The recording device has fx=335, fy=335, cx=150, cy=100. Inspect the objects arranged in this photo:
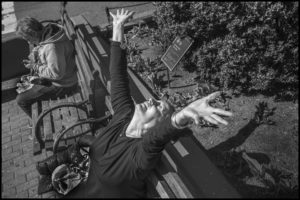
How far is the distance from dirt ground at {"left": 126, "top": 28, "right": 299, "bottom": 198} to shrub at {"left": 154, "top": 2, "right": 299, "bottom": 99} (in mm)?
311

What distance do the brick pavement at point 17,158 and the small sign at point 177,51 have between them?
2.25 metres

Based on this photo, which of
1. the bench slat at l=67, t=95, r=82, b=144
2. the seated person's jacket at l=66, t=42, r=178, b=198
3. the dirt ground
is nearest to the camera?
the seated person's jacket at l=66, t=42, r=178, b=198

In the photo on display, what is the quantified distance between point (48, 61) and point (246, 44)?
2.77 metres

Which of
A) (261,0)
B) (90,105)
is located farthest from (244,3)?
(90,105)

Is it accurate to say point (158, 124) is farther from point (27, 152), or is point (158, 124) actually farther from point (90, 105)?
point (27, 152)

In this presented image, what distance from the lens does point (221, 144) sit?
452 cm

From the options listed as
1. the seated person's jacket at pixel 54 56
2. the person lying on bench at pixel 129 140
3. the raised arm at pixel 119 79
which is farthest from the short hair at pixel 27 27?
the person lying on bench at pixel 129 140

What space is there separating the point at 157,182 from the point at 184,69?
3163 millimetres

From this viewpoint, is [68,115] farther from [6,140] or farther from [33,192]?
[6,140]

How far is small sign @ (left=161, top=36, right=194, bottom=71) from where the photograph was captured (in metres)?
4.87

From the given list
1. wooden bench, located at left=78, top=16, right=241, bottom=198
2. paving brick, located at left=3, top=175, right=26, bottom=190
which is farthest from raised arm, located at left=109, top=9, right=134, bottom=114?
paving brick, located at left=3, top=175, right=26, bottom=190

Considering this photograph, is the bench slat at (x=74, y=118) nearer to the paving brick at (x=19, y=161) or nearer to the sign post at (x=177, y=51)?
the paving brick at (x=19, y=161)

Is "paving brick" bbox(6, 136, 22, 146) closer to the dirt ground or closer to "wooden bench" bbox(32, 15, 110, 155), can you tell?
"wooden bench" bbox(32, 15, 110, 155)

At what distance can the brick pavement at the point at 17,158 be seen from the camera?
464 centimetres
